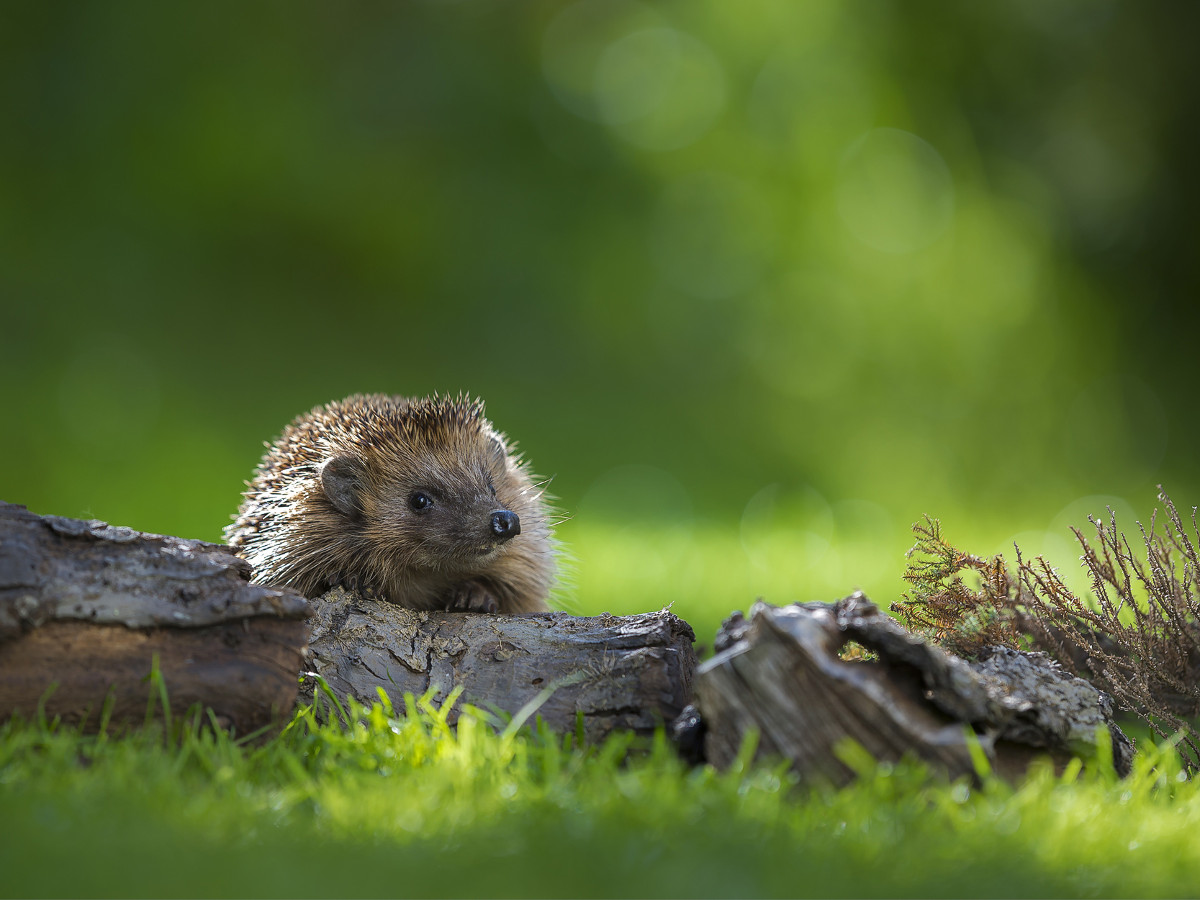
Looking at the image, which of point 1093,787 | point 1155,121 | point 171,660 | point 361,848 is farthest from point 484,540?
point 1155,121

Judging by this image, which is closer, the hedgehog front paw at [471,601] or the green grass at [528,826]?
the green grass at [528,826]

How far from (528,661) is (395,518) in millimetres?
1237

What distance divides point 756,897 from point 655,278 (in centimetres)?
1097

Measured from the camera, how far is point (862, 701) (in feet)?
9.20

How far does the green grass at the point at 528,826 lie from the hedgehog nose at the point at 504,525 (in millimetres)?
1376

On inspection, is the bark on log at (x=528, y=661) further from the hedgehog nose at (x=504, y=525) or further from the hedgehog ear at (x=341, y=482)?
the hedgehog ear at (x=341, y=482)

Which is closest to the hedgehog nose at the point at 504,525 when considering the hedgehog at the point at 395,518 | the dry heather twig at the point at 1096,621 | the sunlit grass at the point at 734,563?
the hedgehog at the point at 395,518

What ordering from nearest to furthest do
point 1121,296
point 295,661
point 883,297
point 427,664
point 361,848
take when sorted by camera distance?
point 361,848, point 295,661, point 427,664, point 883,297, point 1121,296

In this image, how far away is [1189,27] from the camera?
13.1 m

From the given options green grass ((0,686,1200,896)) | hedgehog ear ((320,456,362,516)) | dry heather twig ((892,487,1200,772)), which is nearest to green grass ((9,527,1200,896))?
green grass ((0,686,1200,896))

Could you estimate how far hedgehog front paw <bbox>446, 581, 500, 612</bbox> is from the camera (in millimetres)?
4574

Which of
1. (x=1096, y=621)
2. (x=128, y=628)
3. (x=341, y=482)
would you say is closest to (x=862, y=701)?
(x=1096, y=621)

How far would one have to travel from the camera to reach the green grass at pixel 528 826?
223 centimetres

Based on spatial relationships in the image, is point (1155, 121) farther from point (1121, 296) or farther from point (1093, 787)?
point (1093, 787)
